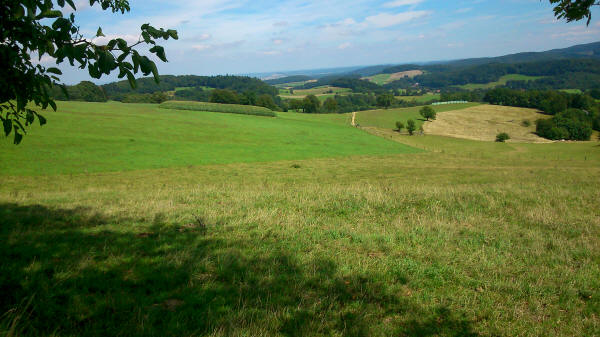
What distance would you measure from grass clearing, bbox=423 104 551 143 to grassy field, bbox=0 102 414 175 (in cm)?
3246

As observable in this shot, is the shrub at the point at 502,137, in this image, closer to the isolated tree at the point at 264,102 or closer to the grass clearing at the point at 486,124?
the grass clearing at the point at 486,124

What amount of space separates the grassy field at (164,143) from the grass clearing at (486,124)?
32.5 m

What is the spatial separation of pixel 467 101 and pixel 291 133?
11790 cm

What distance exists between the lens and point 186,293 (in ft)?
15.9

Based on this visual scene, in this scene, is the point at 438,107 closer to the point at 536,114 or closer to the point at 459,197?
the point at 536,114

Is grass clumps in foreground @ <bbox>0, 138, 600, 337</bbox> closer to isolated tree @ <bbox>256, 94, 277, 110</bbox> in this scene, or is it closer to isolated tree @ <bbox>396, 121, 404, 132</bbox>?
isolated tree @ <bbox>396, 121, 404, 132</bbox>

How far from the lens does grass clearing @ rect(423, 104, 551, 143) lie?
92.9 m

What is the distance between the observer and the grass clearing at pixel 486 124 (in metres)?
92.9

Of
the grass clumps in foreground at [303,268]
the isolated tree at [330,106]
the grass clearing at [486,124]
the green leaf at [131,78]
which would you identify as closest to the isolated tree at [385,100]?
the isolated tree at [330,106]

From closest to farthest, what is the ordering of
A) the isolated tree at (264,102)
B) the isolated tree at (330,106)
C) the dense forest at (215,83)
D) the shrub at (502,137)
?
the shrub at (502,137), the isolated tree at (264,102), the isolated tree at (330,106), the dense forest at (215,83)

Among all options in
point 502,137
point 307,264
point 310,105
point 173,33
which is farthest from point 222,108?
point 173,33

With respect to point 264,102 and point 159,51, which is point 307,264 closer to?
point 159,51

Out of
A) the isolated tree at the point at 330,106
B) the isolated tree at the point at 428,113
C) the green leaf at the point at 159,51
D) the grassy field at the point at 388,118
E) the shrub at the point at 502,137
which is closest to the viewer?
the green leaf at the point at 159,51

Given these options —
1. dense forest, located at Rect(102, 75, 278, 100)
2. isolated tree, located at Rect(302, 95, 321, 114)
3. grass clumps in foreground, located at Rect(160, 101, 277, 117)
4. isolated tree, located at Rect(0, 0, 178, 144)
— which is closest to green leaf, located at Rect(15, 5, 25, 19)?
isolated tree, located at Rect(0, 0, 178, 144)
